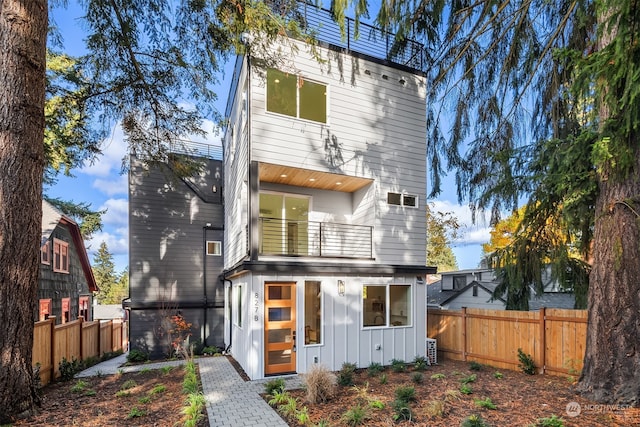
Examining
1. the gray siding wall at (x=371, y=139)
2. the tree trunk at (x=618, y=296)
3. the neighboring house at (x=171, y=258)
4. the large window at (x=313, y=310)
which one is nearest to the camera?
the tree trunk at (x=618, y=296)

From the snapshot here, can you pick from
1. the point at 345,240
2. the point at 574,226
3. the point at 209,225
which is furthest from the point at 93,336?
the point at 574,226

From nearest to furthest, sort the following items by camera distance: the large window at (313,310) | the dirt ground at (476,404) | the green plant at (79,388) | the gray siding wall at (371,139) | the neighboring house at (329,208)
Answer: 1. the dirt ground at (476,404)
2. the green plant at (79,388)
3. the neighboring house at (329,208)
4. the large window at (313,310)
5. the gray siding wall at (371,139)

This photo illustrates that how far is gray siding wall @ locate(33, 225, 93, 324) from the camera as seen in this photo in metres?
12.6

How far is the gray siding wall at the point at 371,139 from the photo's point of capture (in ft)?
28.0

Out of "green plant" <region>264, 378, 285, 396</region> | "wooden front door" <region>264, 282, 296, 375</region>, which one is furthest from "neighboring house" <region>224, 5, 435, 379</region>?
"green plant" <region>264, 378, 285, 396</region>

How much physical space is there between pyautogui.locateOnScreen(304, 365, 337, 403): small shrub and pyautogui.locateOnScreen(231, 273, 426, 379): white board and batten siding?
157 cm

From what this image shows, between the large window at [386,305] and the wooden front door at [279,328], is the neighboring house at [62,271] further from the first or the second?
the large window at [386,305]

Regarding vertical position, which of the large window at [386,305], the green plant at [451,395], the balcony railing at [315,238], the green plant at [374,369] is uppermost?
the balcony railing at [315,238]

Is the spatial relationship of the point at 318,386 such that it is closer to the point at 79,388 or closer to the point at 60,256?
the point at 79,388

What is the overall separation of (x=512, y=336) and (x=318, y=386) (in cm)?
515

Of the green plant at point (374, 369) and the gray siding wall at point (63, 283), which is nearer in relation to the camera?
the green plant at point (374, 369)

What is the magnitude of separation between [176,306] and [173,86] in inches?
284

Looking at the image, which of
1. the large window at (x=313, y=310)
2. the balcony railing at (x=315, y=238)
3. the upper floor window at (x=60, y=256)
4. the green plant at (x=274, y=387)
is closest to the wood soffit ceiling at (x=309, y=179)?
the balcony railing at (x=315, y=238)

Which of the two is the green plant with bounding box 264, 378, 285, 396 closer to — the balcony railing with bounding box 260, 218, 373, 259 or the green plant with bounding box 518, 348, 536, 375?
the balcony railing with bounding box 260, 218, 373, 259
